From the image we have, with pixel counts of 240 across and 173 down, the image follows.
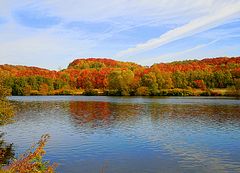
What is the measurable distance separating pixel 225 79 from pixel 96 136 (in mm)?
98618

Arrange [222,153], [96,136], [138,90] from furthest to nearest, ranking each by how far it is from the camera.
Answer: [138,90] → [96,136] → [222,153]

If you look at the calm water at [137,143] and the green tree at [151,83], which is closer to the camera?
the calm water at [137,143]

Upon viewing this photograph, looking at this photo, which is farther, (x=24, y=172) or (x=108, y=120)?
(x=108, y=120)

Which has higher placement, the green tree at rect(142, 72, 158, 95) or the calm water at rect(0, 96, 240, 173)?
the green tree at rect(142, 72, 158, 95)

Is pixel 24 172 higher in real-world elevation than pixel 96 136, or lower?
higher

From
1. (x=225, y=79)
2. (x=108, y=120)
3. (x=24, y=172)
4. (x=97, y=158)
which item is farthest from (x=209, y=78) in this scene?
(x=24, y=172)

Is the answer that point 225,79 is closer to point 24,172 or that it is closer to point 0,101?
point 0,101

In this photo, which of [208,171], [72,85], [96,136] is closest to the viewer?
[208,171]

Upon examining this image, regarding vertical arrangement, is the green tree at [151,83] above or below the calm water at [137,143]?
above

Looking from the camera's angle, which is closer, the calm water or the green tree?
the calm water

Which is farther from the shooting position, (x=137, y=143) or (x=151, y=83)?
(x=151, y=83)

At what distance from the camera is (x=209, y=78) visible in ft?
405

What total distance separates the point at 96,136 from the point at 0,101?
10297 millimetres

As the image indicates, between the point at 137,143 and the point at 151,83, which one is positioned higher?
the point at 151,83
